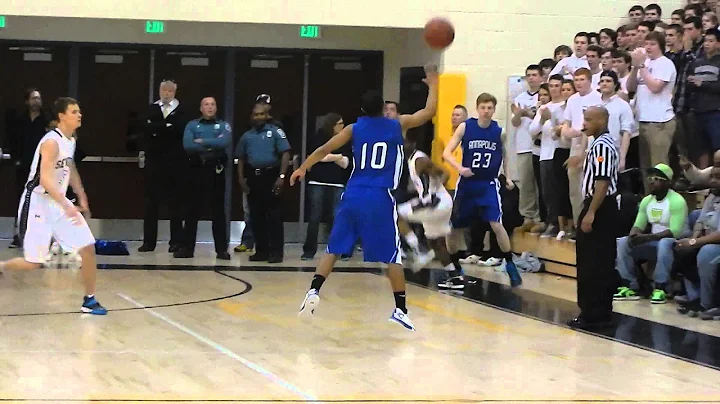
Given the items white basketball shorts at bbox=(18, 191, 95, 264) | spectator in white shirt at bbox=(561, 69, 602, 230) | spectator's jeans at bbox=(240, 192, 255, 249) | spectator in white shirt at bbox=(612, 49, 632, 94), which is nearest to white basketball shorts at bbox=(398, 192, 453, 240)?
spectator in white shirt at bbox=(561, 69, 602, 230)

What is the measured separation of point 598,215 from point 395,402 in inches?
143

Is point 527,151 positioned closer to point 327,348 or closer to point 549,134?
point 549,134

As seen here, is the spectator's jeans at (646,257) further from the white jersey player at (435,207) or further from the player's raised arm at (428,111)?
the player's raised arm at (428,111)

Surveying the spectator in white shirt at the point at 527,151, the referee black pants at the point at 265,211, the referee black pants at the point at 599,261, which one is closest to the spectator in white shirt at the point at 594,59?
the spectator in white shirt at the point at 527,151

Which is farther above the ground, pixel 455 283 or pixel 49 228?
pixel 49 228

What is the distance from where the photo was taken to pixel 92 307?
363 inches

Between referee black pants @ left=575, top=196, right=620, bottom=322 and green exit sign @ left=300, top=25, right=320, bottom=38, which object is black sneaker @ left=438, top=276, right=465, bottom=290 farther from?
green exit sign @ left=300, top=25, right=320, bottom=38

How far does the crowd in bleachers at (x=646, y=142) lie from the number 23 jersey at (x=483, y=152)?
133 centimetres

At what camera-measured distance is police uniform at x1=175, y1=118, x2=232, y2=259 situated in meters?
14.2

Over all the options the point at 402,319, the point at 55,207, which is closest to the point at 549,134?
the point at 402,319

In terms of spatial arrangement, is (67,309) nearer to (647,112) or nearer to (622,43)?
(647,112)

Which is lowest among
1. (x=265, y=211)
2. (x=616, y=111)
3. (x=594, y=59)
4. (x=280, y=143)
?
(x=265, y=211)

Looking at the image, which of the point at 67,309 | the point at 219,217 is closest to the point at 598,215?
the point at 67,309

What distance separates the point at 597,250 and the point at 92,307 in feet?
13.7
